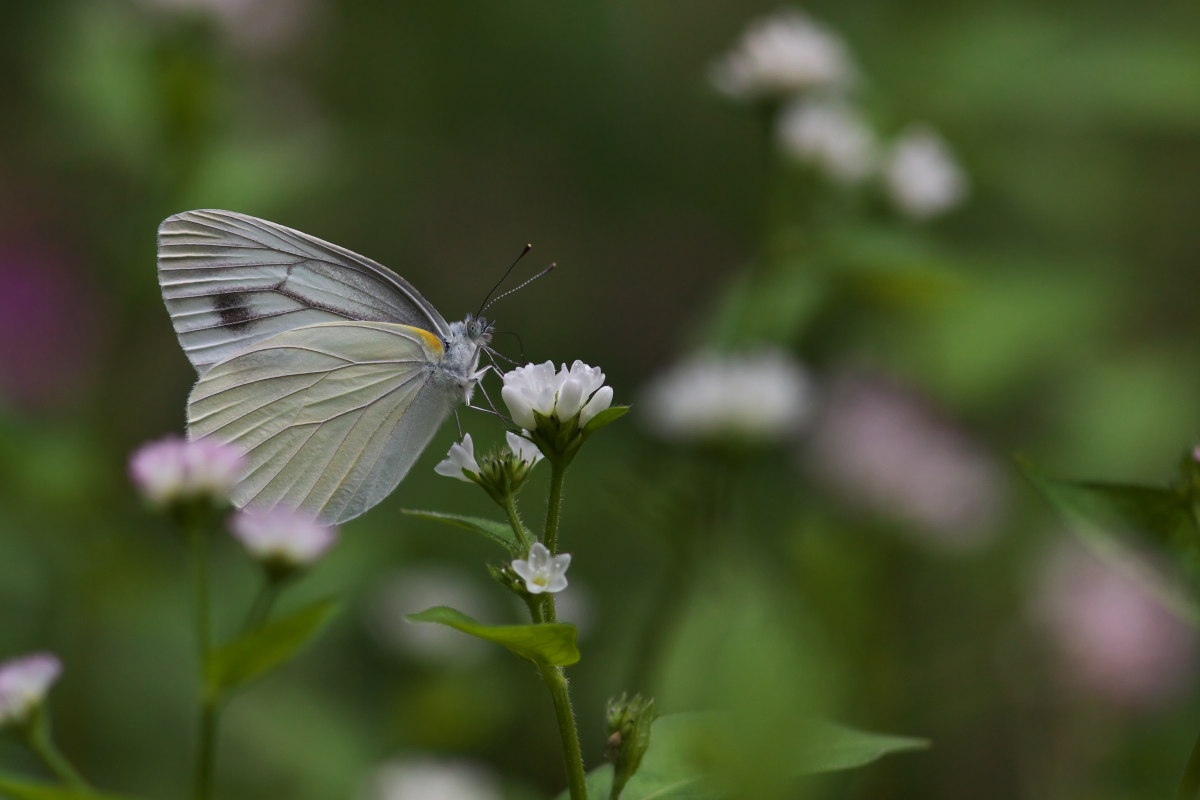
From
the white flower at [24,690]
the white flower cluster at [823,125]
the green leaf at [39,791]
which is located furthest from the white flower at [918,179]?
the green leaf at [39,791]

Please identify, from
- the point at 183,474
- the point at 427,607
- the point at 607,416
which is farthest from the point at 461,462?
the point at 427,607

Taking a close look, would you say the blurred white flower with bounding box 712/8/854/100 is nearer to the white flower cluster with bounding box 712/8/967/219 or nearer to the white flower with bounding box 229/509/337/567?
the white flower cluster with bounding box 712/8/967/219

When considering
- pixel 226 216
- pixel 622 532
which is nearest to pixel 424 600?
pixel 622 532

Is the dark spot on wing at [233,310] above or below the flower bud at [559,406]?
below

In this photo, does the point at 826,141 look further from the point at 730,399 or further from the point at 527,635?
the point at 527,635

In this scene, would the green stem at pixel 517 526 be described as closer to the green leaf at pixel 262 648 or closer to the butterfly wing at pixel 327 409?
the green leaf at pixel 262 648

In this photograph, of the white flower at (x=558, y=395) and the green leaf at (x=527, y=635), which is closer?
the green leaf at (x=527, y=635)

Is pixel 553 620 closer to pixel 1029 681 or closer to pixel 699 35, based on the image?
pixel 1029 681
